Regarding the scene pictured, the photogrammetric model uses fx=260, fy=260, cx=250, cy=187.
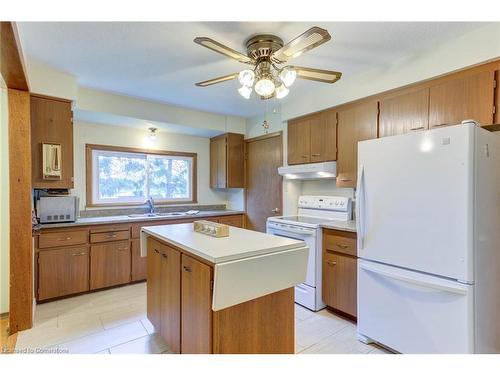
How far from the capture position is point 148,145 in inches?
161

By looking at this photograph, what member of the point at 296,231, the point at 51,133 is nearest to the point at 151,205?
the point at 51,133

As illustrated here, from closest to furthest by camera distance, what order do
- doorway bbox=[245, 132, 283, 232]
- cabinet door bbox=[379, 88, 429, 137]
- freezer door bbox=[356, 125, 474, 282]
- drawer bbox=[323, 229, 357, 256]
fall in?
1. freezer door bbox=[356, 125, 474, 282]
2. cabinet door bbox=[379, 88, 429, 137]
3. drawer bbox=[323, 229, 357, 256]
4. doorway bbox=[245, 132, 283, 232]

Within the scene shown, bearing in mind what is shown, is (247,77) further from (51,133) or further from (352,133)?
(51,133)

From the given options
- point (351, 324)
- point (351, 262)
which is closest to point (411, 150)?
point (351, 262)

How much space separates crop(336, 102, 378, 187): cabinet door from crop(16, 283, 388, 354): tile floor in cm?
145

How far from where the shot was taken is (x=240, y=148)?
4457mm

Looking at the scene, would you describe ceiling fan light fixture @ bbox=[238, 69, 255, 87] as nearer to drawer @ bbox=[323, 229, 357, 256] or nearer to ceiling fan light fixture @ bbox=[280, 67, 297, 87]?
ceiling fan light fixture @ bbox=[280, 67, 297, 87]

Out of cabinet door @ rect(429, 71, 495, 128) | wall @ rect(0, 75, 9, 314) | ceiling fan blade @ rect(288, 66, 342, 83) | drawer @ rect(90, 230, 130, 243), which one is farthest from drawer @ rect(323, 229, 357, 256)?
wall @ rect(0, 75, 9, 314)

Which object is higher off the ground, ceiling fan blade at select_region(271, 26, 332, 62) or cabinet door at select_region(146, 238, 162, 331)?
ceiling fan blade at select_region(271, 26, 332, 62)

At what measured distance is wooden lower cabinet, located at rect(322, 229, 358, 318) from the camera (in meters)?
2.40

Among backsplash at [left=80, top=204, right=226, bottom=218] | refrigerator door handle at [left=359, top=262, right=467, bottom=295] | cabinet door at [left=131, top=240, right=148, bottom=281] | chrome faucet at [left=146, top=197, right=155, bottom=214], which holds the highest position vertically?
chrome faucet at [left=146, top=197, right=155, bottom=214]

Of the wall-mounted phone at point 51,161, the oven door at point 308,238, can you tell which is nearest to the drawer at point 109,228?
the wall-mounted phone at point 51,161

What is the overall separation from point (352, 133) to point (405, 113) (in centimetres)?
54

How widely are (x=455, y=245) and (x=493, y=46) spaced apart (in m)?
1.44
